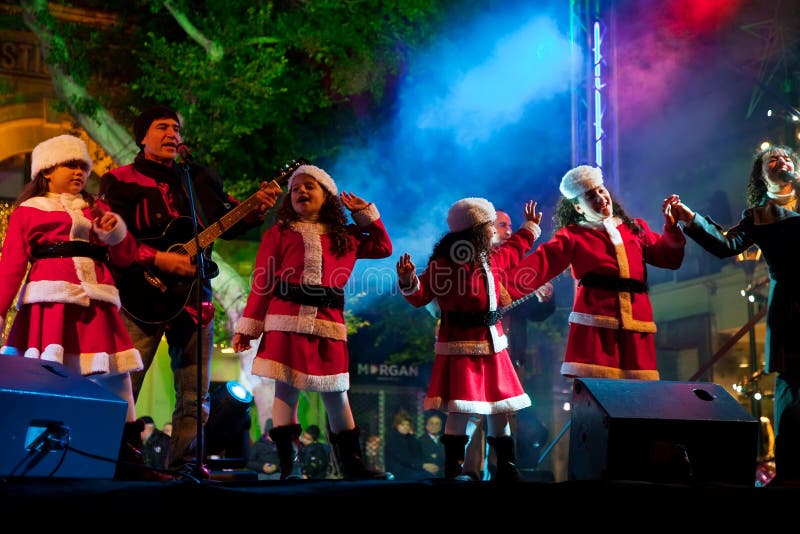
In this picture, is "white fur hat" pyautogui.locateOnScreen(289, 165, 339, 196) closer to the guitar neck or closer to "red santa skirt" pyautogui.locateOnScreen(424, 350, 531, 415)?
the guitar neck

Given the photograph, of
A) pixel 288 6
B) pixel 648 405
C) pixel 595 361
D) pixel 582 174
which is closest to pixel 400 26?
pixel 288 6

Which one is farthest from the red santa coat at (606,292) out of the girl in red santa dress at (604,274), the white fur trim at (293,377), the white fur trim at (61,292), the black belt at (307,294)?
the white fur trim at (61,292)

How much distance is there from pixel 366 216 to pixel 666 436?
84.2 inches

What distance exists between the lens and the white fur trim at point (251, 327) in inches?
193

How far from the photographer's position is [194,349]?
189 inches

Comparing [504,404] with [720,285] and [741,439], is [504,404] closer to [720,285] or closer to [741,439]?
[741,439]

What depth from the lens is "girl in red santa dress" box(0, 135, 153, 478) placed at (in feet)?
14.2

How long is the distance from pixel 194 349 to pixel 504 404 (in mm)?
1786

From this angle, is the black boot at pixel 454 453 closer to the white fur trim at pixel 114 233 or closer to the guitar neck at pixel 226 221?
the guitar neck at pixel 226 221

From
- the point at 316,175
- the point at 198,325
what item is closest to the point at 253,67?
the point at 316,175

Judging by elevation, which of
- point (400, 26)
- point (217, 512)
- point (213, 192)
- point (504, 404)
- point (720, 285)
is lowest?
point (217, 512)

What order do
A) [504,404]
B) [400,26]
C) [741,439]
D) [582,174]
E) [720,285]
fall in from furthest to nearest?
1. [720,285]
2. [400,26]
3. [582,174]
4. [504,404]
5. [741,439]

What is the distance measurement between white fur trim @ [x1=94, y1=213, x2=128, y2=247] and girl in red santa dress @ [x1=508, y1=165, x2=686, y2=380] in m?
2.40

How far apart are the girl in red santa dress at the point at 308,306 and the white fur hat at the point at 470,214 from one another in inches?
19.9
